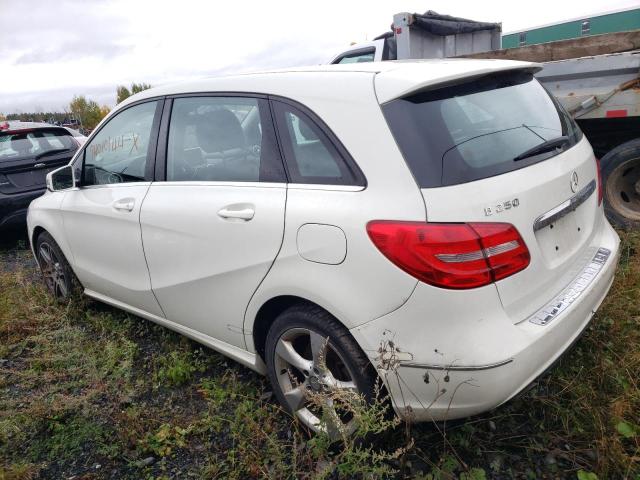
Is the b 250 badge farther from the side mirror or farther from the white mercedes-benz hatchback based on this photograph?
the side mirror

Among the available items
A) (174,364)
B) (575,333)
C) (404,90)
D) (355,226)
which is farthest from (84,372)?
(575,333)

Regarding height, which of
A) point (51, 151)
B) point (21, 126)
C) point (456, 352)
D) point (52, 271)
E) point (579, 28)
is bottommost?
point (52, 271)

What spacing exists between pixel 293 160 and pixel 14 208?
4997 millimetres

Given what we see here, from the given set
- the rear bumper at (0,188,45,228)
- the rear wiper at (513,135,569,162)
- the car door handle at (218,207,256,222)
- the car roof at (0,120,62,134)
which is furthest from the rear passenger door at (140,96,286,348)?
the car roof at (0,120,62,134)

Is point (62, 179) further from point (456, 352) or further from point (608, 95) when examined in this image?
point (608, 95)

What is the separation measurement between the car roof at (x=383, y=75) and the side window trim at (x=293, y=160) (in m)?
0.09

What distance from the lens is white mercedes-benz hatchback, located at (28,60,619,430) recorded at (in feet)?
5.83

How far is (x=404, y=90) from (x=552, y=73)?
10.3 feet

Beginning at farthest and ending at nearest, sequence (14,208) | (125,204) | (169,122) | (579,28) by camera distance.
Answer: (579,28)
(14,208)
(125,204)
(169,122)

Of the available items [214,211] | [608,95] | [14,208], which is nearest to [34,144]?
[14,208]

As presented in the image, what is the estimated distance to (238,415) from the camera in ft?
8.23

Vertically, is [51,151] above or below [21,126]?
below

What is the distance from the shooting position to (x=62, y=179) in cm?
372

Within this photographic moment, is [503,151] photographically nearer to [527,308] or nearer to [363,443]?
[527,308]
